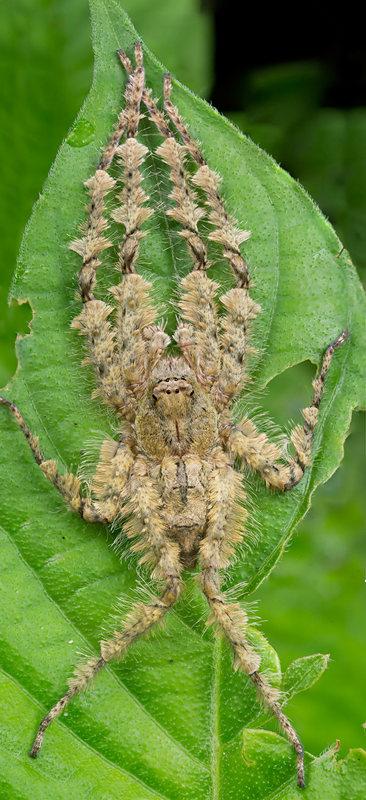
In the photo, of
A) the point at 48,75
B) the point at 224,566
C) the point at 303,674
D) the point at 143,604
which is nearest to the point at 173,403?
the point at 224,566

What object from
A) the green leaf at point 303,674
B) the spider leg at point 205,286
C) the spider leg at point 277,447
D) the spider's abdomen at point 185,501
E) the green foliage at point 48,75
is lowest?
the green leaf at point 303,674

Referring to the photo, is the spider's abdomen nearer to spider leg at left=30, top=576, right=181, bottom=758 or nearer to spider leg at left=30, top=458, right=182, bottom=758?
spider leg at left=30, top=458, right=182, bottom=758

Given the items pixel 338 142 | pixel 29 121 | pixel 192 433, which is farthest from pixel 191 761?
pixel 338 142

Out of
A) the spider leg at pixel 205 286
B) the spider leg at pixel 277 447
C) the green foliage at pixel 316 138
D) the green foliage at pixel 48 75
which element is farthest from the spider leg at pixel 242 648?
the green foliage at pixel 316 138

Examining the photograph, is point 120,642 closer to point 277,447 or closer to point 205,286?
point 277,447

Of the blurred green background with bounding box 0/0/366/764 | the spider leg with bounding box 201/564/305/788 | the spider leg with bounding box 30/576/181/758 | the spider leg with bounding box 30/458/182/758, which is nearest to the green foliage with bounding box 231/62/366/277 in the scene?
the blurred green background with bounding box 0/0/366/764

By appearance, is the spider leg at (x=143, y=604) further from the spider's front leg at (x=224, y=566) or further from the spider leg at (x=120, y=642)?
the spider's front leg at (x=224, y=566)
